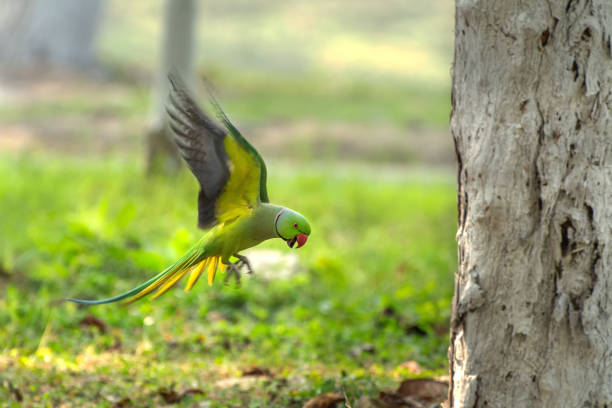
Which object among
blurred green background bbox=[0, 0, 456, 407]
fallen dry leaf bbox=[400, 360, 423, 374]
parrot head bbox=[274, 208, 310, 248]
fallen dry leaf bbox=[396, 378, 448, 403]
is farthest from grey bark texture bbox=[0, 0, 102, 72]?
parrot head bbox=[274, 208, 310, 248]

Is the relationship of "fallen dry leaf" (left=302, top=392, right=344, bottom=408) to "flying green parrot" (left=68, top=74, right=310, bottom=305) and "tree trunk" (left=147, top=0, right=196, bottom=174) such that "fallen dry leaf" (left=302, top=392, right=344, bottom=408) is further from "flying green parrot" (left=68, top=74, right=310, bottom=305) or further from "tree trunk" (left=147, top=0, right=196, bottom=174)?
"tree trunk" (left=147, top=0, right=196, bottom=174)

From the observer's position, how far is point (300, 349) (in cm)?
405

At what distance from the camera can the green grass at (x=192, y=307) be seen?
11.3ft

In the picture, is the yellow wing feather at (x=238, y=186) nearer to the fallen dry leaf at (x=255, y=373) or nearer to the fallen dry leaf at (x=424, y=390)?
the fallen dry leaf at (x=424, y=390)

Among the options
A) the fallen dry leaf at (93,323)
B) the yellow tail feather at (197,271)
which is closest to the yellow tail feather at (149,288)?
the yellow tail feather at (197,271)

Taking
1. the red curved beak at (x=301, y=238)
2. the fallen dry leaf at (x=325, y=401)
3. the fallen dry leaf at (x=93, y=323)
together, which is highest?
the red curved beak at (x=301, y=238)

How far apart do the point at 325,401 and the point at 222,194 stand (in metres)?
1.01

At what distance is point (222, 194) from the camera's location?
2.44 metres

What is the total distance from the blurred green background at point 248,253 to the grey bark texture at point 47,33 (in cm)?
358

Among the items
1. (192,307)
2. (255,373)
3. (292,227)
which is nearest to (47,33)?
(192,307)

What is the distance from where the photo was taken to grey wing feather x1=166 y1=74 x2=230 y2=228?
227cm

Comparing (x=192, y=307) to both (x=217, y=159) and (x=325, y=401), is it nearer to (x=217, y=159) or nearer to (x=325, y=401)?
(x=325, y=401)

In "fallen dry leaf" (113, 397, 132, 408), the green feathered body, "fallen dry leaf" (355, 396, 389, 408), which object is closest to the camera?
the green feathered body

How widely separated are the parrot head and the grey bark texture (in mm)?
19310
